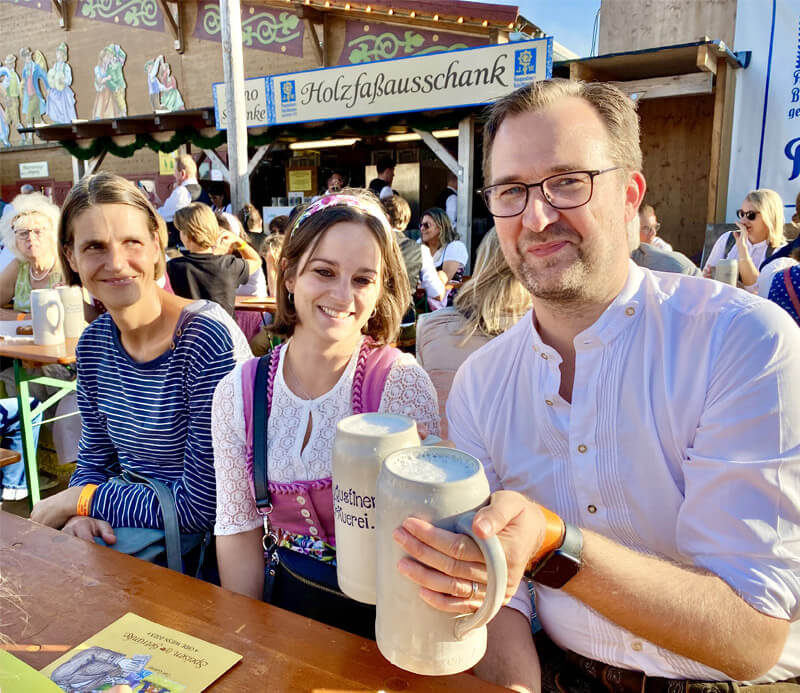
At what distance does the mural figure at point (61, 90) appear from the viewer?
13500 millimetres

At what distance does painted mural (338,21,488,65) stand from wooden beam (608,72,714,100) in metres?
2.91

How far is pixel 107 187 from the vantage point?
181cm

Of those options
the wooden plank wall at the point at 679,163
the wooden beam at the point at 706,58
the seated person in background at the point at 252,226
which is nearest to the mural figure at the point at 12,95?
the seated person in background at the point at 252,226

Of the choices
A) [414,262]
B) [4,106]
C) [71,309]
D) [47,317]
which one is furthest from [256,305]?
[4,106]

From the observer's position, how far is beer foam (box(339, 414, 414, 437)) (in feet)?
2.91

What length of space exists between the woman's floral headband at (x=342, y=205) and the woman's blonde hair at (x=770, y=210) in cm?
412

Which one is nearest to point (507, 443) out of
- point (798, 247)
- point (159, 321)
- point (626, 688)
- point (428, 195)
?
point (626, 688)

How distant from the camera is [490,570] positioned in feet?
2.23

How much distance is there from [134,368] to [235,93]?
6226mm

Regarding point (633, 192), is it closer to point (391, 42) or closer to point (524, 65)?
point (524, 65)

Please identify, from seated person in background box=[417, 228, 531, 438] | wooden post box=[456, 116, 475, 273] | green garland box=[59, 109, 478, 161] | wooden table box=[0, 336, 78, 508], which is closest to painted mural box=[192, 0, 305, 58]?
green garland box=[59, 109, 478, 161]

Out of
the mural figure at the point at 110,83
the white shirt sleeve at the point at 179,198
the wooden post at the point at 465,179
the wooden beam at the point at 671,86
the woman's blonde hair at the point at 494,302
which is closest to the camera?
the woman's blonde hair at the point at 494,302

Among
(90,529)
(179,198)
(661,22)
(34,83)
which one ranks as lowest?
(90,529)

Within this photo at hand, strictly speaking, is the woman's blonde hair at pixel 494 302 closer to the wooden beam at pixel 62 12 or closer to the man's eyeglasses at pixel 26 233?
the man's eyeglasses at pixel 26 233
